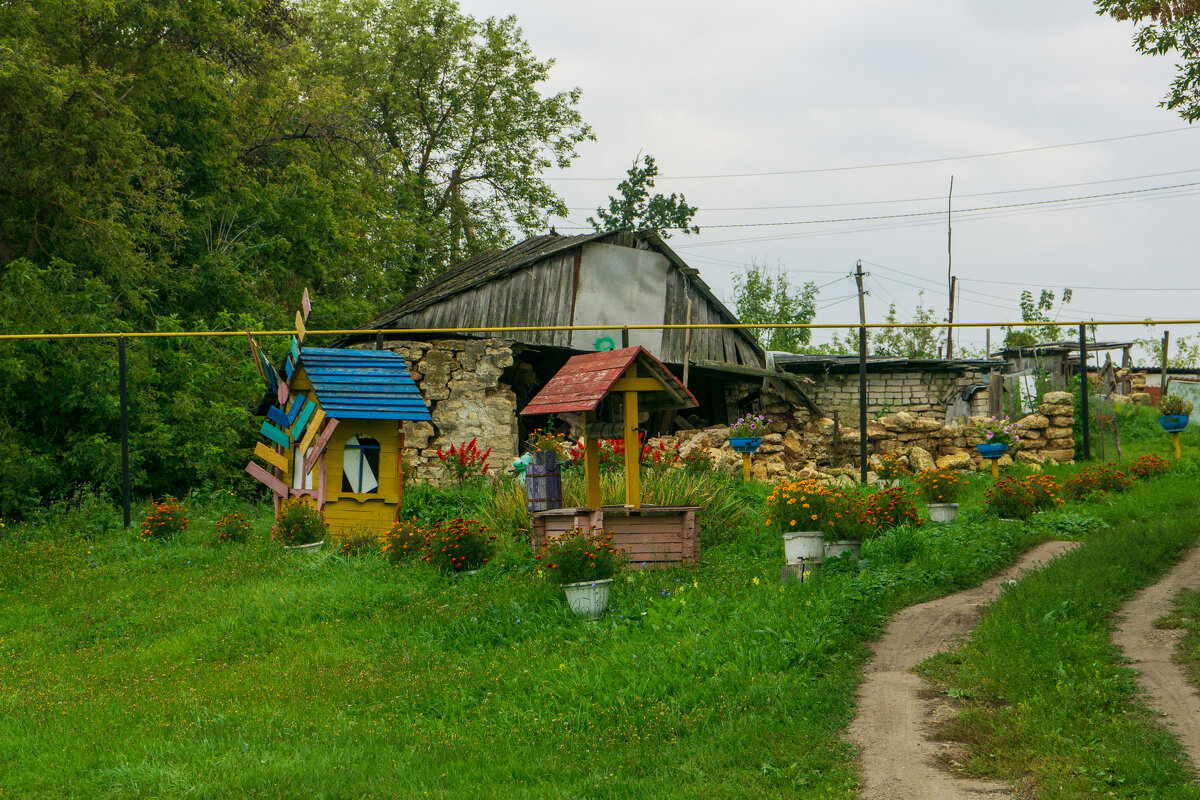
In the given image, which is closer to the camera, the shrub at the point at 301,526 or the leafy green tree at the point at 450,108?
the shrub at the point at 301,526

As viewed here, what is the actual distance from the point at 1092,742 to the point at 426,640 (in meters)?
4.63

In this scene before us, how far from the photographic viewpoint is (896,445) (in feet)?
55.9

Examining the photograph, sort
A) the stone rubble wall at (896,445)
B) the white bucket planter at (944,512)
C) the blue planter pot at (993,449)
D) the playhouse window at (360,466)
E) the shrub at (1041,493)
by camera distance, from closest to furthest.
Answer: the shrub at (1041,493) → the white bucket planter at (944,512) → the playhouse window at (360,466) → the blue planter pot at (993,449) → the stone rubble wall at (896,445)

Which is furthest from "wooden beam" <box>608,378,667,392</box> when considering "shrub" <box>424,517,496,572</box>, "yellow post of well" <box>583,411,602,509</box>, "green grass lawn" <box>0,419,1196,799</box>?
"shrub" <box>424,517,496,572</box>

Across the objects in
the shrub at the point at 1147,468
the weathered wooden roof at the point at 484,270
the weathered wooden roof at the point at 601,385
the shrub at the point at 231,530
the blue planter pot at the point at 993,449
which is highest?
the weathered wooden roof at the point at 484,270

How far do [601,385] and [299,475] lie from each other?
4.44 m

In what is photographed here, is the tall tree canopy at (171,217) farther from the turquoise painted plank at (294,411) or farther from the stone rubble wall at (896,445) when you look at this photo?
the stone rubble wall at (896,445)

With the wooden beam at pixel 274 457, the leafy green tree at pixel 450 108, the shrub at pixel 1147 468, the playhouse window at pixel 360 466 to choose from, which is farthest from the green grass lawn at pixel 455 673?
the leafy green tree at pixel 450 108

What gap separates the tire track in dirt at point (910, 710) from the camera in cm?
451

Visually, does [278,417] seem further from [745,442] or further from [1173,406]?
[1173,406]

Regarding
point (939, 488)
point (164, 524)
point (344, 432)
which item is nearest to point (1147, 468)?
point (939, 488)

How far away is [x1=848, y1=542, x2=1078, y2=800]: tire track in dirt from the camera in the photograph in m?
4.51

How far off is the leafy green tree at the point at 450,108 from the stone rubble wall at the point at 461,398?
31.4ft

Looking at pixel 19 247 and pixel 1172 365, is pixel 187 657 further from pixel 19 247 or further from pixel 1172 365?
pixel 1172 365
